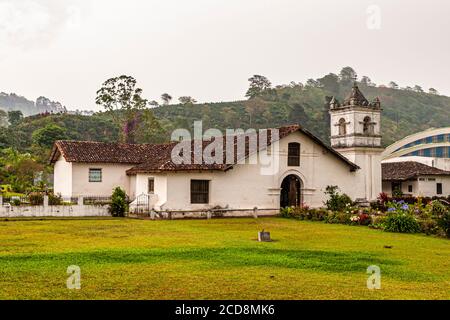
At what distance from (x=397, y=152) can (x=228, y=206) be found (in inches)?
1343

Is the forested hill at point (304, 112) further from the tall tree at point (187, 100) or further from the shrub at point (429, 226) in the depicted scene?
the shrub at point (429, 226)

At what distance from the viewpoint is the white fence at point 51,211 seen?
1053 inches

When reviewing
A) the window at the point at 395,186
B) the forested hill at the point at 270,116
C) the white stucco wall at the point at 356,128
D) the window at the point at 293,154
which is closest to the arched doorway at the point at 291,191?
the window at the point at 293,154

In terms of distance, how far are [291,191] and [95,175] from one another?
1183 cm

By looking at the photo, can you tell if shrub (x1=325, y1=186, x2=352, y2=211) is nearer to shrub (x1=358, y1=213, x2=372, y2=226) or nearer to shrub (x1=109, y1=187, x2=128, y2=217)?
shrub (x1=358, y1=213, x2=372, y2=226)

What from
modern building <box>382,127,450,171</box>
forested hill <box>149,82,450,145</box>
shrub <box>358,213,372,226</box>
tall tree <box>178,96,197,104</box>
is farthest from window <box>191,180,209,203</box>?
tall tree <box>178,96,197,104</box>

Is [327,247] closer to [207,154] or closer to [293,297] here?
[293,297]

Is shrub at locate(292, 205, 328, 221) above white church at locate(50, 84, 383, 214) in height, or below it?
below

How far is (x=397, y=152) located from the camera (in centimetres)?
5972

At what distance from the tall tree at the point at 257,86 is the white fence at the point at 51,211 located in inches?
Result: 3994

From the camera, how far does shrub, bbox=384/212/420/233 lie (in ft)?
74.0

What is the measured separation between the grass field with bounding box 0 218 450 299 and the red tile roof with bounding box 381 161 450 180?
2428cm

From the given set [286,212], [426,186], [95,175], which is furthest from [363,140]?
[95,175]
